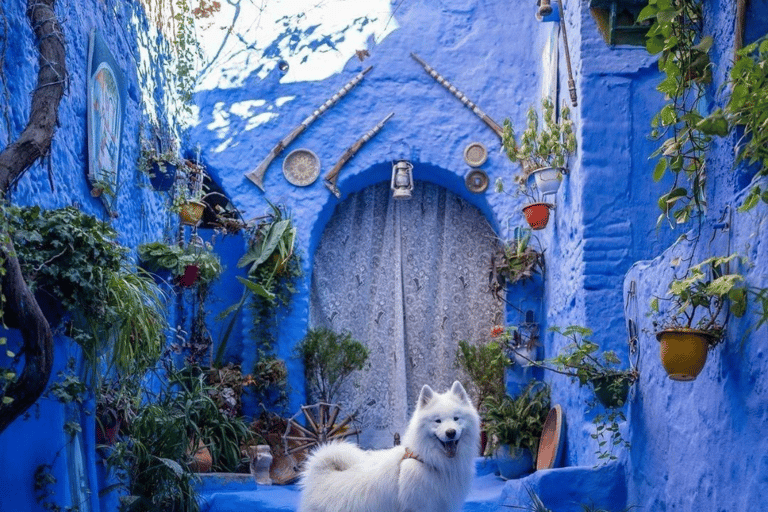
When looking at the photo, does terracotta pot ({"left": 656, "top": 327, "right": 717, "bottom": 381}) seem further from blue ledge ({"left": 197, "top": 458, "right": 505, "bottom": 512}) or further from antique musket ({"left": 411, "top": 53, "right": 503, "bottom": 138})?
antique musket ({"left": 411, "top": 53, "right": 503, "bottom": 138})

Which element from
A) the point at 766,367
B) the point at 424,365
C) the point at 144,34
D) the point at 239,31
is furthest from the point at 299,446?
the point at 766,367

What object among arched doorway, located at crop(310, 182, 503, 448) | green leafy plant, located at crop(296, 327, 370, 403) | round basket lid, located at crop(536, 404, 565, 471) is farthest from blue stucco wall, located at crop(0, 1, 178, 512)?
round basket lid, located at crop(536, 404, 565, 471)

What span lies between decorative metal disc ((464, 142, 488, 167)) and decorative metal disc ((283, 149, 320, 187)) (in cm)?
159

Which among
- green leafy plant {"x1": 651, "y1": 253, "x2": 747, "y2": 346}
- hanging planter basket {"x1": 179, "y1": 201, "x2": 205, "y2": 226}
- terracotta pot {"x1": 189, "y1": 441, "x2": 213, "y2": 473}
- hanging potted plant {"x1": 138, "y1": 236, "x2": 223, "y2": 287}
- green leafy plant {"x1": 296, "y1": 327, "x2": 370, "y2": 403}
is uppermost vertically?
hanging planter basket {"x1": 179, "y1": 201, "x2": 205, "y2": 226}

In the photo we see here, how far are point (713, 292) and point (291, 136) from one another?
6343mm

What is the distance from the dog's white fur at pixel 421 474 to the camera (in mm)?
4945

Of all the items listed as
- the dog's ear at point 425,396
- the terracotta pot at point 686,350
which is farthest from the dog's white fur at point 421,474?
the terracotta pot at point 686,350

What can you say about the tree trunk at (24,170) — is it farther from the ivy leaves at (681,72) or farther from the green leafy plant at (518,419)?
the green leafy plant at (518,419)

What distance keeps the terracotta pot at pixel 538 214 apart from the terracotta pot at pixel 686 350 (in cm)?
389

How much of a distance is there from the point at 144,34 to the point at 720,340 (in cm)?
529

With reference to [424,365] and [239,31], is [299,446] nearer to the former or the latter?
[424,365]

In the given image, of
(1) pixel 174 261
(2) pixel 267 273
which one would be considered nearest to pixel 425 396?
(1) pixel 174 261

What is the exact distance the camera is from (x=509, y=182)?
923 centimetres

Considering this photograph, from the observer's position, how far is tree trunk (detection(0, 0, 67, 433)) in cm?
329
